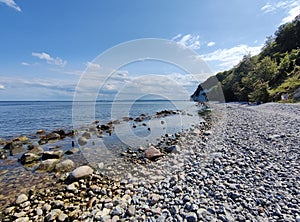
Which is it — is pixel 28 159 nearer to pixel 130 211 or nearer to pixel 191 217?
pixel 130 211

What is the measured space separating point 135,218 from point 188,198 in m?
1.20

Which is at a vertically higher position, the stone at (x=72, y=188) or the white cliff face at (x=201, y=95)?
the white cliff face at (x=201, y=95)

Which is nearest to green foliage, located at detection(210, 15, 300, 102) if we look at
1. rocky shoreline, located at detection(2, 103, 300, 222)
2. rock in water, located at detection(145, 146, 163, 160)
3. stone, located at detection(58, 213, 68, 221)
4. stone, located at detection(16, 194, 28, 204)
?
rocky shoreline, located at detection(2, 103, 300, 222)

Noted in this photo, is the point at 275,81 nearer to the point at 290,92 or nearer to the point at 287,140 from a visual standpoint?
the point at 290,92

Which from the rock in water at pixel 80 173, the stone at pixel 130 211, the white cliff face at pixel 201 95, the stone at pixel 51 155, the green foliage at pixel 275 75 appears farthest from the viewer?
the white cliff face at pixel 201 95

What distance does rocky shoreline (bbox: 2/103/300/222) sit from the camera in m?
3.19

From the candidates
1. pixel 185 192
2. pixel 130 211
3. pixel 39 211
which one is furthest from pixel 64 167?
pixel 185 192

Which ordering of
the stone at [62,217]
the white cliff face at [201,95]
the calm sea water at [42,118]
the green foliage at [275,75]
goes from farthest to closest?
the white cliff face at [201,95] < the green foliage at [275,75] < the calm sea water at [42,118] < the stone at [62,217]

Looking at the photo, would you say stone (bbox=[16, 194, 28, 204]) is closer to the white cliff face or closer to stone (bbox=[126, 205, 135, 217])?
stone (bbox=[126, 205, 135, 217])

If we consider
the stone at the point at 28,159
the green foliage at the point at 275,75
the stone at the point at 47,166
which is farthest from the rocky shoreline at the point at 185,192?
the green foliage at the point at 275,75

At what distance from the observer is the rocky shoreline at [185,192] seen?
319cm

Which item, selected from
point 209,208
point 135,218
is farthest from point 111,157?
point 209,208

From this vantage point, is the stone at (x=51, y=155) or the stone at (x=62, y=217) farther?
the stone at (x=51, y=155)

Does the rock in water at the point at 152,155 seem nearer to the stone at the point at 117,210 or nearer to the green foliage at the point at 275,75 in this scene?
the stone at the point at 117,210
